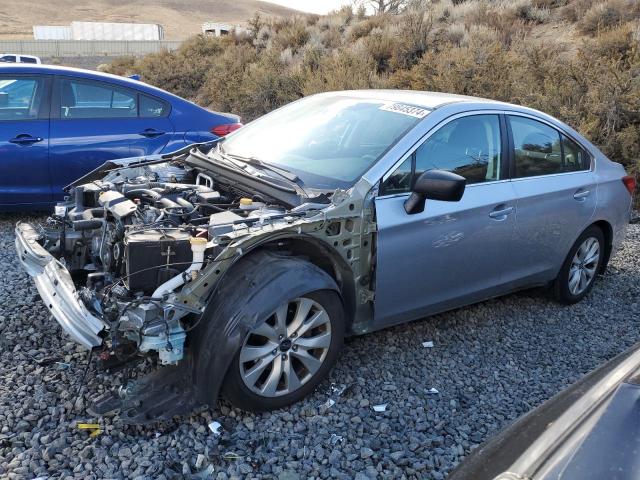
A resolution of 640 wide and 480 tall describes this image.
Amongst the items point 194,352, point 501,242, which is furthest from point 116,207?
point 501,242

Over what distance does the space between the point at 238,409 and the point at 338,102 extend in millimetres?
2481

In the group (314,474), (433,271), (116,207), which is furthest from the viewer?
(433,271)

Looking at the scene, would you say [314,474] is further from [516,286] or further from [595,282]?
[595,282]

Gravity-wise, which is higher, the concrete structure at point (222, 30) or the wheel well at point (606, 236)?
the concrete structure at point (222, 30)

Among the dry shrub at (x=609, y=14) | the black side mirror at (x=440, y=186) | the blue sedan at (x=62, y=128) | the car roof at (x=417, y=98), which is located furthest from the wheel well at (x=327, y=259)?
the dry shrub at (x=609, y=14)

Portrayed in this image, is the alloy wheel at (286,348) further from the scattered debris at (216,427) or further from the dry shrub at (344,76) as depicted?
the dry shrub at (344,76)

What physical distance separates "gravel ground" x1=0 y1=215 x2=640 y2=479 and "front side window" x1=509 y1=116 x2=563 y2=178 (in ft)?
3.97

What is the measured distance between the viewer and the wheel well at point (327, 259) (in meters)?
3.62

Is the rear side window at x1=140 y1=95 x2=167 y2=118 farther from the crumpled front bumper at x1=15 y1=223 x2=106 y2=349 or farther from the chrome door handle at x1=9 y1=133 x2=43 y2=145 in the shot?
the crumpled front bumper at x1=15 y1=223 x2=106 y2=349

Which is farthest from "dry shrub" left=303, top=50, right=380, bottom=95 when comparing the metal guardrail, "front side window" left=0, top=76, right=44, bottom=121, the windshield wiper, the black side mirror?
the metal guardrail

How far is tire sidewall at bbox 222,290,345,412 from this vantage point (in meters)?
3.29

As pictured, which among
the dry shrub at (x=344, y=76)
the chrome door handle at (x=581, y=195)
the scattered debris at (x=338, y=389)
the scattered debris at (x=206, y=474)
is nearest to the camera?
the scattered debris at (x=206, y=474)

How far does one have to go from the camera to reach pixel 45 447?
313cm

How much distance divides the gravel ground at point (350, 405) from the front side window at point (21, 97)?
203 cm
